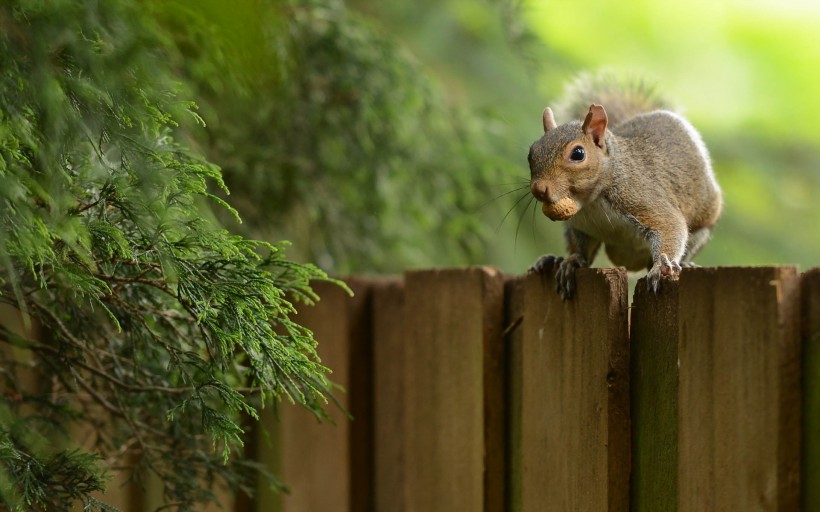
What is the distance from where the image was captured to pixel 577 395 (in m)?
1.23

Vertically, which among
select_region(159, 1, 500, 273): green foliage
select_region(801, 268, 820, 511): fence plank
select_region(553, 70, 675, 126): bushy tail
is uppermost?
select_region(159, 1, 500, 273): green foliage

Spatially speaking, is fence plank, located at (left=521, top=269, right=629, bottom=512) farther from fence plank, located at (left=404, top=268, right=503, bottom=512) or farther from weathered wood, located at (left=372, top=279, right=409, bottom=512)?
weathered wood, located at (left=372, top=279, right=409, bottom=512)

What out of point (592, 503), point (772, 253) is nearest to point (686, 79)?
point (772, 253)

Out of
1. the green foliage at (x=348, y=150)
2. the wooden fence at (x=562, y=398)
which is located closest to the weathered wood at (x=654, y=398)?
the wooden fence at (x=562, y=398)

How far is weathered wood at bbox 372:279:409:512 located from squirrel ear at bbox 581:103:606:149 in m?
0.64

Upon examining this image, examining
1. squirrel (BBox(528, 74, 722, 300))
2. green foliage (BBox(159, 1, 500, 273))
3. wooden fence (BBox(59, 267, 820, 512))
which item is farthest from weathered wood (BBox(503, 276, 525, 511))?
green foliage (BBox(159, 1, 500, 273))

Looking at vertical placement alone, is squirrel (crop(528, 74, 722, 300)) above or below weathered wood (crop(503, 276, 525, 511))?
above

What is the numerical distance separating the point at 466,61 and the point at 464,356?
129cm

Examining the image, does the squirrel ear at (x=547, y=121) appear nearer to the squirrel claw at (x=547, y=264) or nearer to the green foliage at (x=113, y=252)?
the squirrel claw at (x=547, y=264)

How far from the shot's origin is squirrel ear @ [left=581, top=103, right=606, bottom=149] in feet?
4.30

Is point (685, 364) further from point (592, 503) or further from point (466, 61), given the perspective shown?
point (466, 61)

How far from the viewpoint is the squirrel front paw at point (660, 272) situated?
1122 millimetres

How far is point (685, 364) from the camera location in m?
1.04

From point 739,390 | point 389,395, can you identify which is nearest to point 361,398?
point 389,395
